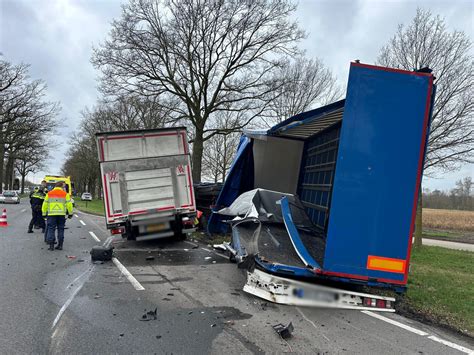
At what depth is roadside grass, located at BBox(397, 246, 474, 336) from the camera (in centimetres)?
486

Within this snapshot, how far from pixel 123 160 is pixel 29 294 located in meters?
4.36

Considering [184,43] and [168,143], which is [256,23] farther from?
[168,143]

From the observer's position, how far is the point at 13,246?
8945 mm

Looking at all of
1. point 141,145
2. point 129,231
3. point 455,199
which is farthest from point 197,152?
point 455,199

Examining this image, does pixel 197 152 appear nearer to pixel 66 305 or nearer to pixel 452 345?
pixel 66 305

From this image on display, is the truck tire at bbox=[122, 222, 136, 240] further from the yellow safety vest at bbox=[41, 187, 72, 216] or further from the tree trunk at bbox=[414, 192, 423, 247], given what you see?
the tree trunk at bbox=[414, 192, 423, 247]

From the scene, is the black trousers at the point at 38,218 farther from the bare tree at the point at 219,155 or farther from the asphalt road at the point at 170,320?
the bare tree at the point at 219,155

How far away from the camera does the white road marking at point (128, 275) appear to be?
562 centimetres

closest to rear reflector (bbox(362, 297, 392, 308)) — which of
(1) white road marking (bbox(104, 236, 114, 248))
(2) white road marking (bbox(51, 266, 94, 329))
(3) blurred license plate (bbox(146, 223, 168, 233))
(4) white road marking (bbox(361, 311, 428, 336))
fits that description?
(4) white road marking (bbox(361, 311, 428, 336))

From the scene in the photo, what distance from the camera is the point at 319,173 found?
880cm

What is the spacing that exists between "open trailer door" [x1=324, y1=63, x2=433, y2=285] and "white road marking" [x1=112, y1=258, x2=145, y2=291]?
2927 mm

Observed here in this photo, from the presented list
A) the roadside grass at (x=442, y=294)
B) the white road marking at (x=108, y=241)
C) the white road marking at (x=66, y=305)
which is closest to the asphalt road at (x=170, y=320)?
the white road marking at (x=66, y=305)

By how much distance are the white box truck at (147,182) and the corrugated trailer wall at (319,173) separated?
3068 mm

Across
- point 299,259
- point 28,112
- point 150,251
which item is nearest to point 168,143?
point 150,251
